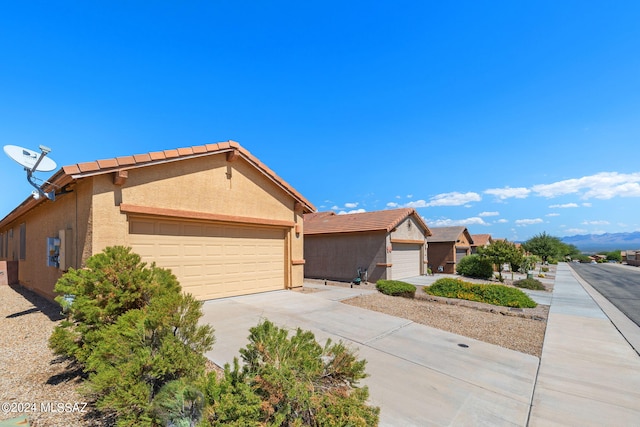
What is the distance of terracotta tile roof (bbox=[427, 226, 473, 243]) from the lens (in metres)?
26.5

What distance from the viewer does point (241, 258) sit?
402 inches

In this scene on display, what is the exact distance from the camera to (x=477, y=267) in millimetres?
22062

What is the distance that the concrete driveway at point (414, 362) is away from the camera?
153 inches

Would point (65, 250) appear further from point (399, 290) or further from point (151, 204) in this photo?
point (399, 290)

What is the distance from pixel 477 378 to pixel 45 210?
43.6 ft

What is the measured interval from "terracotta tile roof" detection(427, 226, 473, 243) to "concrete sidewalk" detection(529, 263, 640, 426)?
687 inches

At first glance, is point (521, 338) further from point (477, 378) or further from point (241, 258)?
point (241, 258)

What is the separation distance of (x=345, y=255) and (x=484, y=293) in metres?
8.65

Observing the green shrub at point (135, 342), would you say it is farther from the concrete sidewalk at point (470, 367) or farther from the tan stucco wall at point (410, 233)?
the tan stucco wall at point (410, 233)

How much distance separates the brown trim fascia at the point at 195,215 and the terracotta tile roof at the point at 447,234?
1966cm

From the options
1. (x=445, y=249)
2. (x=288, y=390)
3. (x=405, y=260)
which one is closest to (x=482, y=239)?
(x=445, y=249)

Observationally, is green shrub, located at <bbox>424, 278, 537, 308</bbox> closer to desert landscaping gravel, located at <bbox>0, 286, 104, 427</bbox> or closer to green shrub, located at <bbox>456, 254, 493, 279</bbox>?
green shrub, located at <bbox>456, 254, 493, 279</bbox>

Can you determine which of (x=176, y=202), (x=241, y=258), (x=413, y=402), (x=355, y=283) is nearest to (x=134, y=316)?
(x=413, y=402)

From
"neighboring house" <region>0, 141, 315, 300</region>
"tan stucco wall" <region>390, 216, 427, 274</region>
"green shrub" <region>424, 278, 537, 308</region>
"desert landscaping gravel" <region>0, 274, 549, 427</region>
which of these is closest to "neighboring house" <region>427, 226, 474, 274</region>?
"tan stucco wall" <region>390, 216, 427, 274</region>
